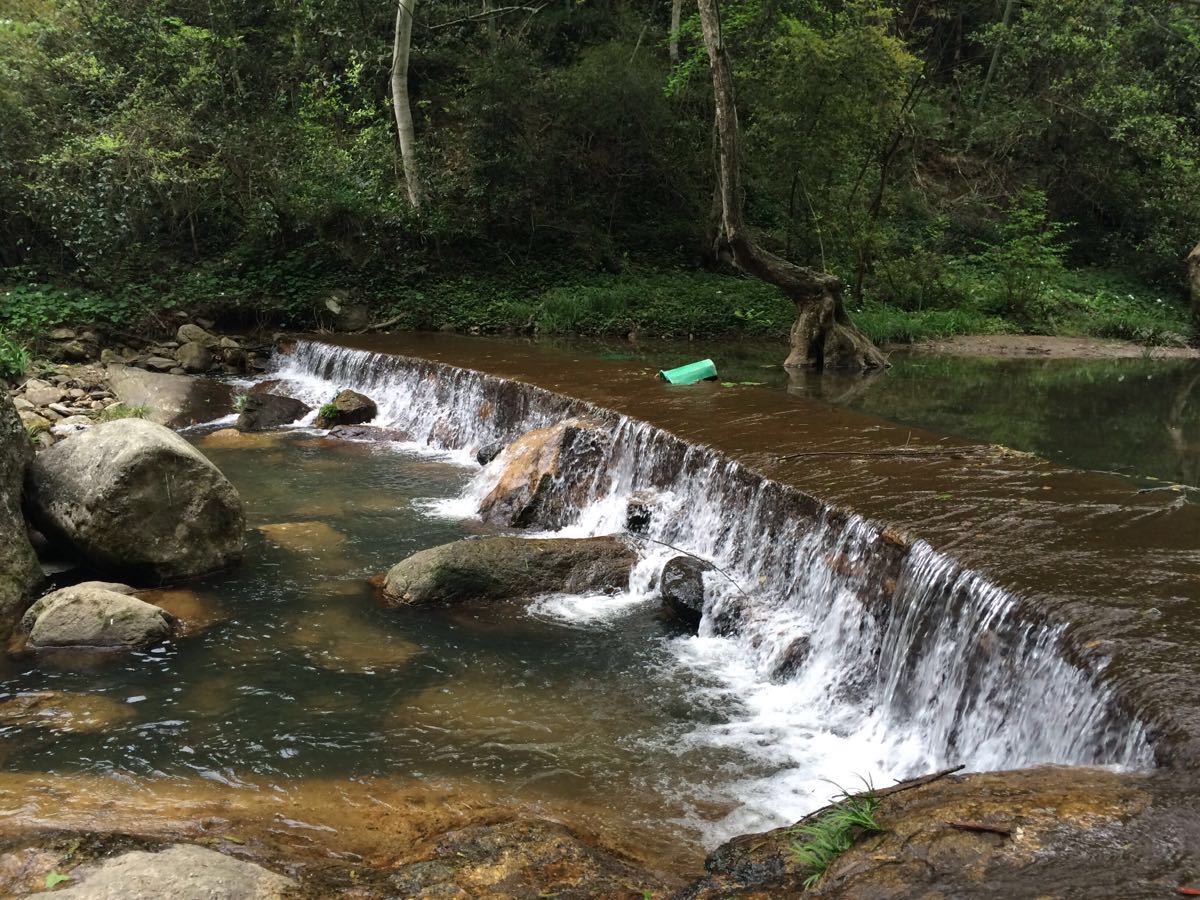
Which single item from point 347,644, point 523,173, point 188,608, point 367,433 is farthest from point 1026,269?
point 188,608

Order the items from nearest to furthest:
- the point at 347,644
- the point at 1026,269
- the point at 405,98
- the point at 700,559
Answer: the point at 347,644 < the point at 700,559 < the point at 1026,269 < the point at 405,98

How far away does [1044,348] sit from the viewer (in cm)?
1719

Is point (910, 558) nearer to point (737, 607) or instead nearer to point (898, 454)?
point (737, 607)

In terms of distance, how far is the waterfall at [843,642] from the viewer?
461 centimetres

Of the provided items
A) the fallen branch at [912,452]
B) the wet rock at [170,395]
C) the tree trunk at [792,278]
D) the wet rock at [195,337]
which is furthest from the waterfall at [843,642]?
the wet rock at [195,337]

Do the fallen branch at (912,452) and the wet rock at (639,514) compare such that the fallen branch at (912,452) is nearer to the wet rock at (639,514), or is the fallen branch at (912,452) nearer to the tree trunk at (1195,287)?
the wet rock at (639,514)

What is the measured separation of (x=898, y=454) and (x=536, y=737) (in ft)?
14.7

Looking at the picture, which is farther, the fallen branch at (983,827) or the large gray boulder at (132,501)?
the large gray boulder at (132,501)

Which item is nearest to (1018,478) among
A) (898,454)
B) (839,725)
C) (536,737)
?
(898,454)

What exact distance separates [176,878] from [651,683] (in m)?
3.36

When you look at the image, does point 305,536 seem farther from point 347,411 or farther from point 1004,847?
point 1004,847

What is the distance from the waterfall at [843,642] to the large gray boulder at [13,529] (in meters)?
4.64

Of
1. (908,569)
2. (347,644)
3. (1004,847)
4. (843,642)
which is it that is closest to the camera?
(1004,847)

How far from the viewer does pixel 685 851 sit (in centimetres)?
427
